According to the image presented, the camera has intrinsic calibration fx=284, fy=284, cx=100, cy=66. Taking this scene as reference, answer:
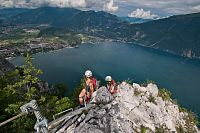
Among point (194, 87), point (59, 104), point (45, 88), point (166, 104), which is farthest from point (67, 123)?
point (194, 87)

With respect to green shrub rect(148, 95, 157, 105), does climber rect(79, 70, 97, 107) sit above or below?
above

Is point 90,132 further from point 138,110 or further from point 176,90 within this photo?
point 176,90

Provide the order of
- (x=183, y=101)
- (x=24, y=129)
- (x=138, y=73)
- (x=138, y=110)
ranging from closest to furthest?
1. (x=138, y=110)
2. (x=24, y=129)
3. (x=183, y=101)
4. (x=138, y=73)

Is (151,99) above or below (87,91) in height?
below

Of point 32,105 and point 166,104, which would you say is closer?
point 32,105

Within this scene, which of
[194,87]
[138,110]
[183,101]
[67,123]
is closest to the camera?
[67,123]

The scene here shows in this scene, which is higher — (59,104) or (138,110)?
(138,110)

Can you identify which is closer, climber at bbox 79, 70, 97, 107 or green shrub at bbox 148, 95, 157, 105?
climber at bbox 79, 70, 97, 107

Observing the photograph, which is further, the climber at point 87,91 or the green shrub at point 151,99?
the green shrub at point 151,99

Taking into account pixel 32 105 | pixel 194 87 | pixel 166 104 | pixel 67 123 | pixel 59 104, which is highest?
pixel 32 105

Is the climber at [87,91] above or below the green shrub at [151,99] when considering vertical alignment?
above

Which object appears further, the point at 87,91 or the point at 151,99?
the point at 151,99
